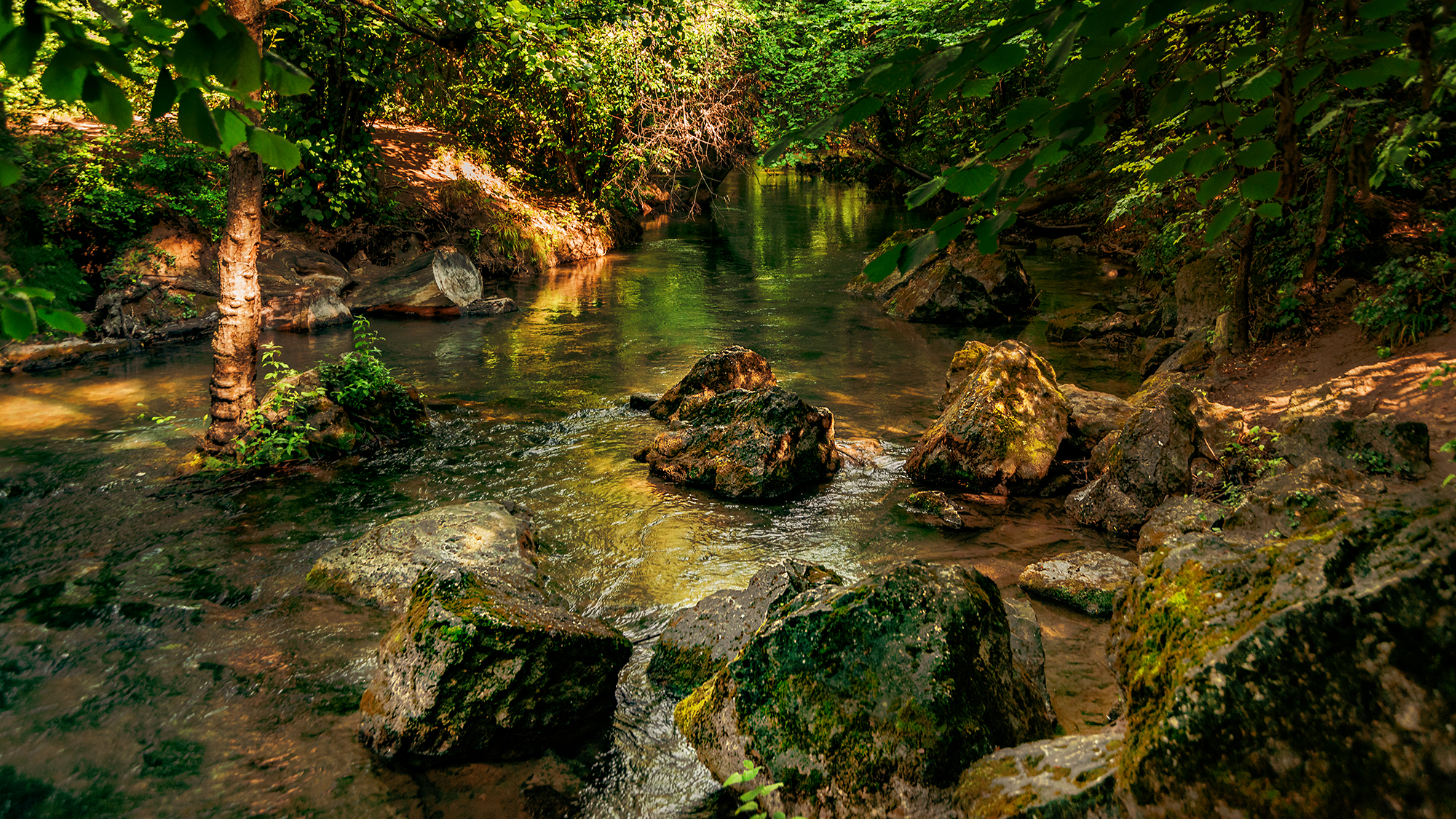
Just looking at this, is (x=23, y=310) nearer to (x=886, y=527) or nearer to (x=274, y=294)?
(x=886, y=527)

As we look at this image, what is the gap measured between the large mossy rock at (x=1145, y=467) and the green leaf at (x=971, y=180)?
5.25 metres

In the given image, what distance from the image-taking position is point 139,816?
135 inches

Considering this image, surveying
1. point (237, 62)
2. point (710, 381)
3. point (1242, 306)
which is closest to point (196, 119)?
point (237, 62)

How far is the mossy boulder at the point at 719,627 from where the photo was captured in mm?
4496

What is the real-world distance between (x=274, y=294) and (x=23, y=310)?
13897mm

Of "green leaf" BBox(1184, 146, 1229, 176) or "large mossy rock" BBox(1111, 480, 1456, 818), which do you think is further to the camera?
"green leaf" BBox(1184, 146, 1229, 176)

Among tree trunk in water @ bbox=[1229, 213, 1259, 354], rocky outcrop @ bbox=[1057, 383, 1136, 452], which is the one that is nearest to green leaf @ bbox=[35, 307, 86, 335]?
rocky outcrop @ bbox=[1057, 383, 1136, 452]

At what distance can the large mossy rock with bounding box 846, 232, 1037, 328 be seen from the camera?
14562mm

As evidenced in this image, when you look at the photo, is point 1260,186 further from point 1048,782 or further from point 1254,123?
point 1048,782

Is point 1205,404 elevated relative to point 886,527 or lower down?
elevated

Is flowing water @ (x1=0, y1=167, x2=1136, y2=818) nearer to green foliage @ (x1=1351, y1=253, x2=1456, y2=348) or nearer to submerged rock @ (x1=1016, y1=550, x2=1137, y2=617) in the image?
submerged rock @ (x1=1016, y1=550, x2=1137, y2=617)

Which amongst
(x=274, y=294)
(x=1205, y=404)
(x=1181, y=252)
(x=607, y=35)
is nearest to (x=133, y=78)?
(x=1205, y=404)

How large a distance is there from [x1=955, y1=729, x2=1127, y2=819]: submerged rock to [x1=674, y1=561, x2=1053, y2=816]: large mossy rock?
26 centimetres

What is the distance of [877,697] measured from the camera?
3.34 m
